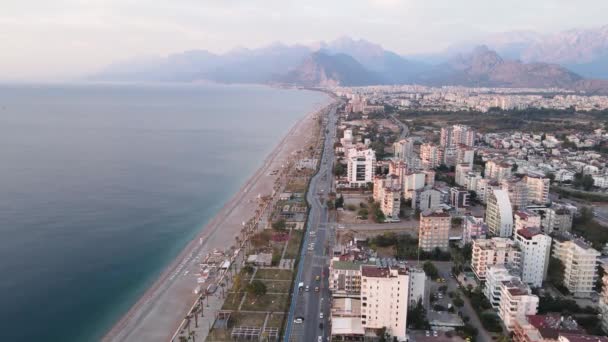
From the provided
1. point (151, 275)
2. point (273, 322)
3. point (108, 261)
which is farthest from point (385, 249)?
point (108, 261)

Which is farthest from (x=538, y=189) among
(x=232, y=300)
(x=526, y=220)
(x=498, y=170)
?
Result: (x=232, y=300)

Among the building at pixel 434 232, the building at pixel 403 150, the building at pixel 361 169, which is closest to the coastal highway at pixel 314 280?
the building at pixel 361 169

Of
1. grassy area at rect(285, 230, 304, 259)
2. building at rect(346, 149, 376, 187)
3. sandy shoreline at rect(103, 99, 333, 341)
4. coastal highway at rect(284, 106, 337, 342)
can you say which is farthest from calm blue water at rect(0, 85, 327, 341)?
building at rect(346, 149, 376, 187)

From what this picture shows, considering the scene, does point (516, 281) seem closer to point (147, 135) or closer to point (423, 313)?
point (423, 313)

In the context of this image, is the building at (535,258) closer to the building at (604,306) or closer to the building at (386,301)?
the building at (604,306)

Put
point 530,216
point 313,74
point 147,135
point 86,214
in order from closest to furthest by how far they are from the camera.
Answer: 1. point 530,216
2. point 86,214
3. point 147,135
4. point 313,74
